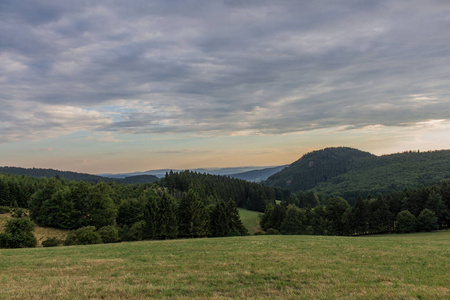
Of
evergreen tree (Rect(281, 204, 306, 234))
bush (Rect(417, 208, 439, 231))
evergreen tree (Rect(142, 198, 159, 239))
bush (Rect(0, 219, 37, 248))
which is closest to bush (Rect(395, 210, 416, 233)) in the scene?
bush (Rect(417, 208, 439, 231))

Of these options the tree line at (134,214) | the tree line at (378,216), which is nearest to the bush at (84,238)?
the tree line at (134,214)

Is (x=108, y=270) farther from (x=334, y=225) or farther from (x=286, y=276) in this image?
(x=334, y=225)

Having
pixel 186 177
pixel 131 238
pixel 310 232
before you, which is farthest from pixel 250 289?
pixel 186 177

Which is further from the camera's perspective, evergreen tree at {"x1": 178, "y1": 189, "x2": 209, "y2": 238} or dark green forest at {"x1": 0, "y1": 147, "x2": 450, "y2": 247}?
evergreen tree at {"x1": 178, "y1": 189, "x2": 209, "y2": 238}

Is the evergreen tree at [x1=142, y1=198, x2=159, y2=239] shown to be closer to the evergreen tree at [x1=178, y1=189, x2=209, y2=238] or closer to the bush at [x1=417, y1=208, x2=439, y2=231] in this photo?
the evergreen tree at [x1=178, y1=189, x2=209, y2=238]

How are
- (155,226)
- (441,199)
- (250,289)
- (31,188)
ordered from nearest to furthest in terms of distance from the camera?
(250,289) < (155,226) < (441,199) < (31,188)

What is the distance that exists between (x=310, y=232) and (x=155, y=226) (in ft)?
157

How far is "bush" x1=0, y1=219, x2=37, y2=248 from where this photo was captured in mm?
37344

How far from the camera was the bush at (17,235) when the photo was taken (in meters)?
37.3

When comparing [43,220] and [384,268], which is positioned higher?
[384,268]

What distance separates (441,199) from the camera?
6900 cm

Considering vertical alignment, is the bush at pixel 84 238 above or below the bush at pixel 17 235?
below

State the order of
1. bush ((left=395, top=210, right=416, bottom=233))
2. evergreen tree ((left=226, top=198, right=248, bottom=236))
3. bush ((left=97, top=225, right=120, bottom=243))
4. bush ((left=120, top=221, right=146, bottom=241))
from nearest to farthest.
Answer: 1. bush ((left=97, top=225, right=120, bottom=243))
2. bush ((left=120, top=221, right=146, bottom=241))
3. evergreen tree ((left=226, top=198, right=248, bottom=236))
4. bush ((left=395, top=210, right=416, bottom=233))

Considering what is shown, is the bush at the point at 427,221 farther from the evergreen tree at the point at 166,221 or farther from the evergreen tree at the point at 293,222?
the evergreen tree at the point at 166,221
